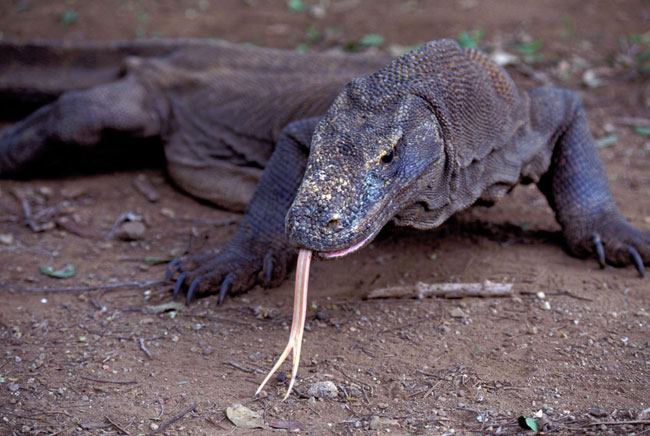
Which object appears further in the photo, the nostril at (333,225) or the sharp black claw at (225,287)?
the sharp black claw at (225,287)

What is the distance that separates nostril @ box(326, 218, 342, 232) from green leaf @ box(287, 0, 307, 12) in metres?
5.93

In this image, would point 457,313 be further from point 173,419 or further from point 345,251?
point 173,419

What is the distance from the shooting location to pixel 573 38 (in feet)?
22.0

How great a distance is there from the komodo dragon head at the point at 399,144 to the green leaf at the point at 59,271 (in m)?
1.83

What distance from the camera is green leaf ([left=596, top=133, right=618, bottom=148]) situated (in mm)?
5199

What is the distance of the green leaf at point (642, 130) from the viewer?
17.3ft

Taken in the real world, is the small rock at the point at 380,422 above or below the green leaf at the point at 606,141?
below

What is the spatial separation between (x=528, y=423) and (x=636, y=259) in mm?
1524

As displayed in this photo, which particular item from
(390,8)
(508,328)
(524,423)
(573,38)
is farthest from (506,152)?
(390,8)

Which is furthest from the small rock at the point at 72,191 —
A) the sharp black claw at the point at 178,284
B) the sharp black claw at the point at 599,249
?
the sharp black claw at the point at 599,249

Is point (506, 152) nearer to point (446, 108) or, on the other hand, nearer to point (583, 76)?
point (446, 108)

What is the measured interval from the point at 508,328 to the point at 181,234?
7.10 feet

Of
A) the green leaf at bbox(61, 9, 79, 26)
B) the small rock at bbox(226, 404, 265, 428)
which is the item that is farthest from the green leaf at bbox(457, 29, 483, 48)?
the green leaf at bbox(61, 9, 79, 26)

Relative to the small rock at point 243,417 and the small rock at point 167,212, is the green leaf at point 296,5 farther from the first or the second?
the small rock at point 243,417
